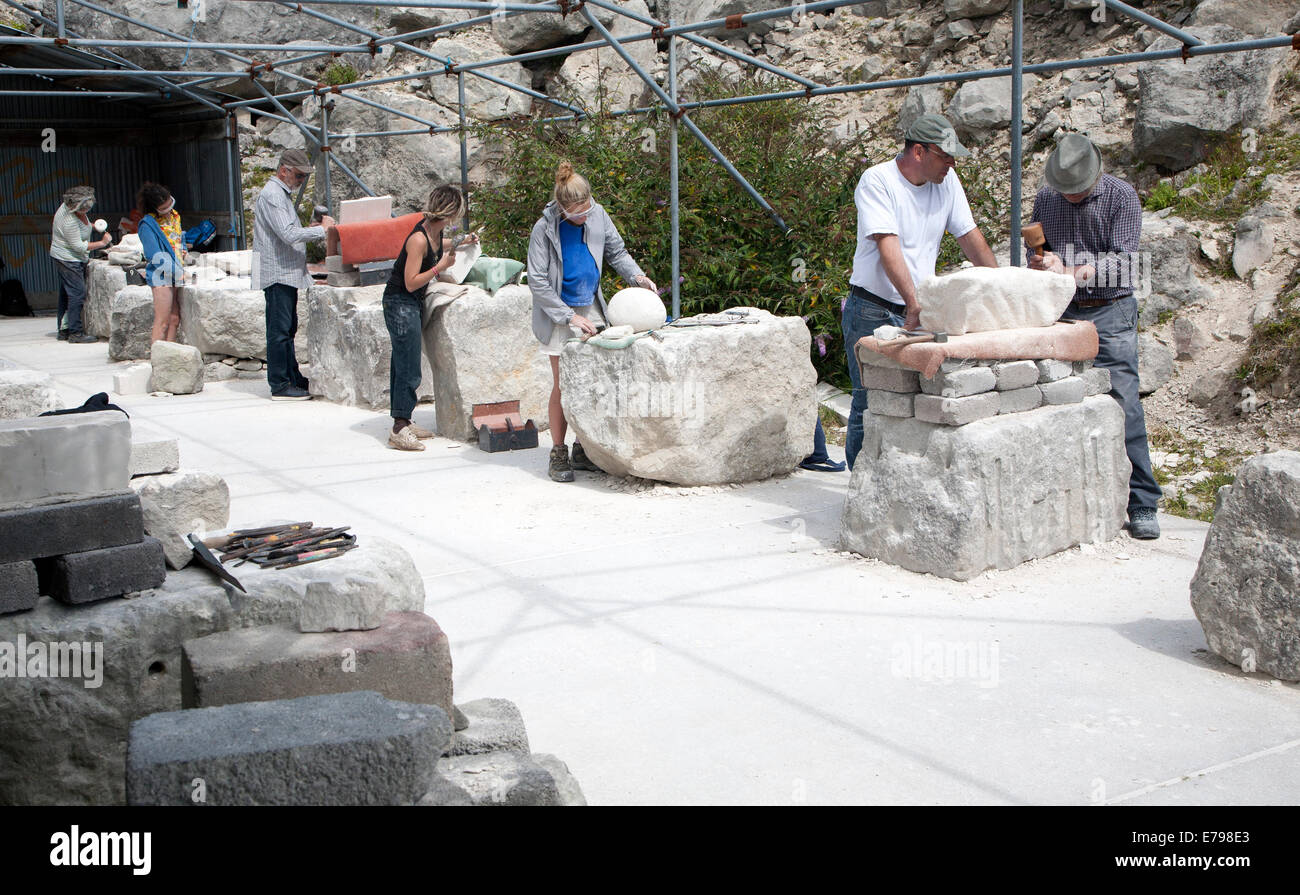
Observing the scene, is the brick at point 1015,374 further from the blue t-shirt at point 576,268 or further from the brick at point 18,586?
the brick at point 18,586

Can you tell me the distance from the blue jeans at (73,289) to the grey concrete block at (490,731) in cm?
1166

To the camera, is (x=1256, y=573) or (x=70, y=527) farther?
(x=1256, y=573)

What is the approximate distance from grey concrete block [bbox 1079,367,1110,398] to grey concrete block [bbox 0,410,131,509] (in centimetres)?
375

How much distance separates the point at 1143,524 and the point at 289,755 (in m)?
4.03

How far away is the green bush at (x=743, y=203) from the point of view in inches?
353

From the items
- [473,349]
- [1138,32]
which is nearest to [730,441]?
[473,349]

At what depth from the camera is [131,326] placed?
11.6 metres

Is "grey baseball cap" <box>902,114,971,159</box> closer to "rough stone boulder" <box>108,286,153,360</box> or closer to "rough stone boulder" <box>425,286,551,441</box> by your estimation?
"rough stone boulder" <box>425,286,551,441</box>

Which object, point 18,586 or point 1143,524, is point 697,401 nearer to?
point 1143,524

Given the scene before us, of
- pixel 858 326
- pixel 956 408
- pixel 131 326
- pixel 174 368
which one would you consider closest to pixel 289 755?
pixel 956 408

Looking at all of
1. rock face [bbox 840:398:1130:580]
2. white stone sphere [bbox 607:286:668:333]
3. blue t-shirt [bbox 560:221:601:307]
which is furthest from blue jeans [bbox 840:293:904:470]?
blue t-shirt [bbox 560:221:601:307]

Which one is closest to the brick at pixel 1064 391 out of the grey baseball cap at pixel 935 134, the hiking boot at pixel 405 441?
the grey baseball cap at pixel 935 134

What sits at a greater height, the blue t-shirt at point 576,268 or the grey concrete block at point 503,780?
the blue t-shirt at point 576,268

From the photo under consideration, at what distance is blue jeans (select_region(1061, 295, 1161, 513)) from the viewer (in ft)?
17.6
